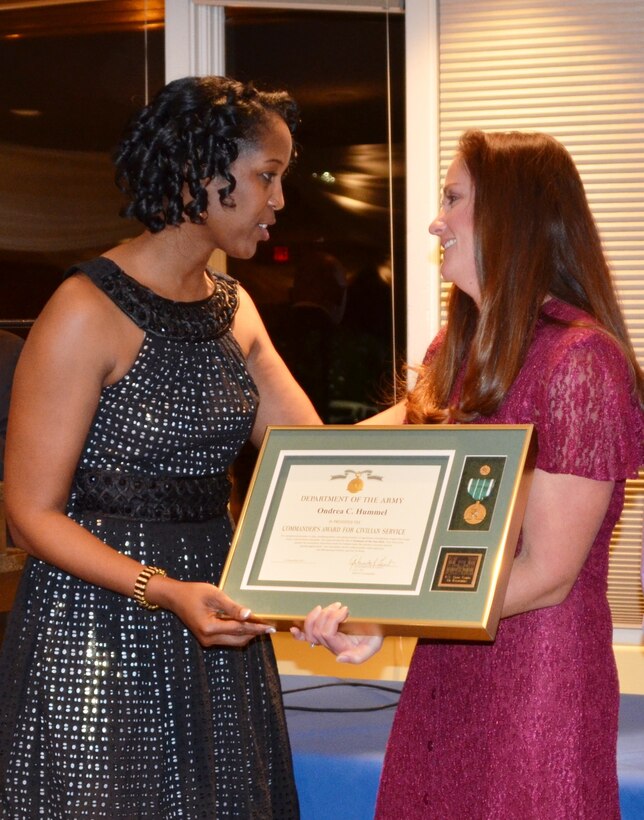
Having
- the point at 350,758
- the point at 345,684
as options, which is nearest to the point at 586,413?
the point at 350,758

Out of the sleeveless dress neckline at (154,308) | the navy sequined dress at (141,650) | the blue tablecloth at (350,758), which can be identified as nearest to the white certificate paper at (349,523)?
the navy sequined dress at (141,650)

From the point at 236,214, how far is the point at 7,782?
90 centimetres

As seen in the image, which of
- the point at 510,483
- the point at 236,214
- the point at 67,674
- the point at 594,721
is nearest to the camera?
the point at 510,483

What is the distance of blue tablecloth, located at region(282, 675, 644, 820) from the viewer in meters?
2.34

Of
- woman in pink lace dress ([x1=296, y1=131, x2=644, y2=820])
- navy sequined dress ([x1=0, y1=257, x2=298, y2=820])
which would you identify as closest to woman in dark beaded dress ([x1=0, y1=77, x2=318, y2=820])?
navy sequined dress ([x1=0, y1=257, x2=298, y2=820])

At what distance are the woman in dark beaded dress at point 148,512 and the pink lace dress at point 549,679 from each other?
0.31 metres

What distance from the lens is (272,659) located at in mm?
1864

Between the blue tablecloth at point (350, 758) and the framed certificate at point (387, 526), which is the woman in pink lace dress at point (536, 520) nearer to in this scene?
the framed certificate at point (387, 526)

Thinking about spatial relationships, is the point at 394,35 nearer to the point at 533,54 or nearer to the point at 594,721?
the point at 533,54

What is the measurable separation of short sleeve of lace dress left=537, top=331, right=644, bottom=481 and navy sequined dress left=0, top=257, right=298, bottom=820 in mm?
527

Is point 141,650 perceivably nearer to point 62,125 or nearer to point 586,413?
point 586,413

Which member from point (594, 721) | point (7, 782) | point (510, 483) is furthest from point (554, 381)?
point (7, 782)

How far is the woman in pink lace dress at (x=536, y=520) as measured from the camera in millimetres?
1457

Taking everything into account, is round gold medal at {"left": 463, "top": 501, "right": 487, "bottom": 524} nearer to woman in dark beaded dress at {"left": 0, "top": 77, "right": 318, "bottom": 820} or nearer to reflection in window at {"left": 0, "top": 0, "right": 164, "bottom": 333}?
woman in dark beaded dress at {"left": 0, "top": 77, "right": 318, "bottom": 820}
